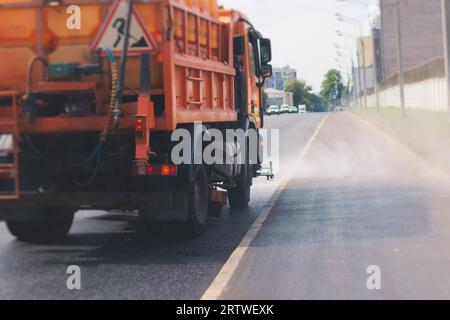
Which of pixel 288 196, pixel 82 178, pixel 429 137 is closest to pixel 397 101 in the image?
pixel 429 137

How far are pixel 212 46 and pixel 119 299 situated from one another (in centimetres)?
529

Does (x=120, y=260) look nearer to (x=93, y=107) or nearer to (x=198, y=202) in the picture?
(x=93, y=107)

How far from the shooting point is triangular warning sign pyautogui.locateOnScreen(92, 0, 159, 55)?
9.51 m

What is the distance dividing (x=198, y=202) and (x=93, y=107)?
210 centimetres

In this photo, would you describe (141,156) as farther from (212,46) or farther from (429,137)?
(429,137)

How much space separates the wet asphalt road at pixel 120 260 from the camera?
785 centimetres

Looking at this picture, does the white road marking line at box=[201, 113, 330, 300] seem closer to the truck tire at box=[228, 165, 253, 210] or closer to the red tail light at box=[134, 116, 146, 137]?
the truck tire at box=[228, 165, 253, 210]

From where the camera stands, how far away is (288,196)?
52.6 feet

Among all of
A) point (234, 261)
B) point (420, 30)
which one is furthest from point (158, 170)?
point (420, 30)

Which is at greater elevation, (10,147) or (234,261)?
(10,147)

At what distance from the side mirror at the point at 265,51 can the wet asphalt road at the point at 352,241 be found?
2392 mm

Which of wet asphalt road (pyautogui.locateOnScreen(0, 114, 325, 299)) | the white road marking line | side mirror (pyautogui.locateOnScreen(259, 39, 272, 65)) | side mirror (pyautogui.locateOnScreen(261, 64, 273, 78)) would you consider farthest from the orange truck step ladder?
side mirror (pyautogui.locateOnScreen(261, 64, 273, 78))

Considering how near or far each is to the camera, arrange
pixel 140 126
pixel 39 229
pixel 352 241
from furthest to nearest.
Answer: pixel 39 229 < pixel 352 241 < pixel 140 126

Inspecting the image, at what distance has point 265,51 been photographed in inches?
616
